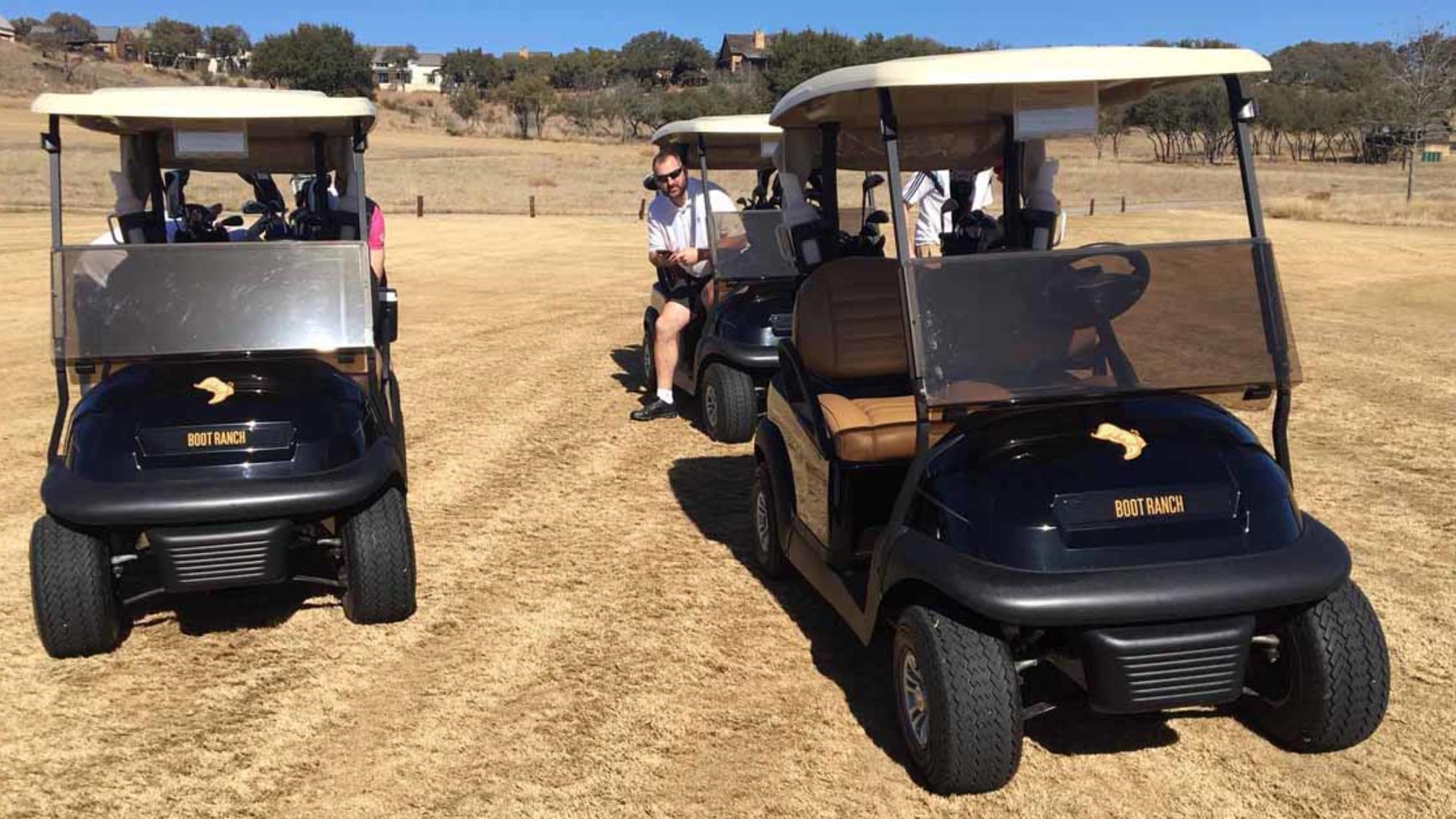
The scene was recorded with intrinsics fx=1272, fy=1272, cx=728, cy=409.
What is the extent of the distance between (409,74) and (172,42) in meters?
25.8

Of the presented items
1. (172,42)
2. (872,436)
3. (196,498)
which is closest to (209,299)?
(196,498)

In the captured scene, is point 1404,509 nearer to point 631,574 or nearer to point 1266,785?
point 1266,785

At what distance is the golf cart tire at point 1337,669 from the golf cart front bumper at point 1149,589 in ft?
0.50

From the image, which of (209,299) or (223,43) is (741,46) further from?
(209,299)

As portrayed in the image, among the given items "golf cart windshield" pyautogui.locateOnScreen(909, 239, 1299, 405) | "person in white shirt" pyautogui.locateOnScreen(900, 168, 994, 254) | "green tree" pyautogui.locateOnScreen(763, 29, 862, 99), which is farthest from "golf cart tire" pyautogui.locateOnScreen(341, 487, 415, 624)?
"green tree" pyautogui.locateOnScreen(763, 29, 862, 99)

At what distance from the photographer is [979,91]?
4062 mm

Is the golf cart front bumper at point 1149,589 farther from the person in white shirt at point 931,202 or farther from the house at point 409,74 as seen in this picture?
the house at point 409,74

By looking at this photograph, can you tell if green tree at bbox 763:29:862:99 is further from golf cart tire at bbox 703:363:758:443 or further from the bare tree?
golf cart tire at bbox 703:363:758:443

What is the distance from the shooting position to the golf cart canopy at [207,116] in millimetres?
4223

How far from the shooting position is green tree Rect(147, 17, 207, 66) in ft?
319

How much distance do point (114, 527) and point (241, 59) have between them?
4260 inches

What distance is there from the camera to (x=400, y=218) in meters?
24.4

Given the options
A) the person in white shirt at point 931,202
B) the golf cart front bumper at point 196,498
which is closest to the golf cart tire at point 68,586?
the golf cart front bumper at point 196,498

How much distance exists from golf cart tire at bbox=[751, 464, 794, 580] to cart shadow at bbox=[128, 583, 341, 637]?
1.53 meters
